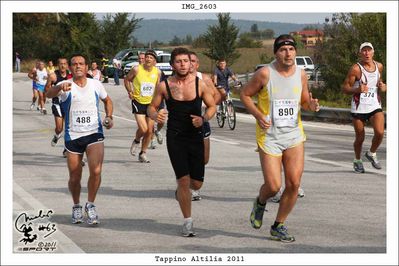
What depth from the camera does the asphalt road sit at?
8461mm

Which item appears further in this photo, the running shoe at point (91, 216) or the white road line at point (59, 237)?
the running shoe at point (91, 216)

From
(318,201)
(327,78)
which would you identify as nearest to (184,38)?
(327,78)

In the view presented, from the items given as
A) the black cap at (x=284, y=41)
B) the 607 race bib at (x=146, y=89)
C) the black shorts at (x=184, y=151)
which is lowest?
the black shorts at (x=184, y=151)

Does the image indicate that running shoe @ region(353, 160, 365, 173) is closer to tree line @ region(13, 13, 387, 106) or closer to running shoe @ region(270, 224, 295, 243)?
running shoe @ region(270, 224, 295, 243)

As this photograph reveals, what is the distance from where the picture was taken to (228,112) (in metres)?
23.0

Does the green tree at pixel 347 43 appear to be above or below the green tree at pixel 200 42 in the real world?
below

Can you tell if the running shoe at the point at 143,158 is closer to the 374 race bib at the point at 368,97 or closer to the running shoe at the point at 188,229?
the 374 race bib at the point at 368,97

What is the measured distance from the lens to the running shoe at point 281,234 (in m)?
8.52

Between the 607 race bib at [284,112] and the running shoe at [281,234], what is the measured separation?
98cm

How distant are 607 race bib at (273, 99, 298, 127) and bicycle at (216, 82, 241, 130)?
13685mm

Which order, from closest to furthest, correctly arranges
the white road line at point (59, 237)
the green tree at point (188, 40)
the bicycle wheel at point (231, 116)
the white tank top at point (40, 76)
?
the white road line at point (59, 237)
the bicycle wheel at point (231, 116)
the white tank top at point (40, 76)
the green tree at point (188, 40)

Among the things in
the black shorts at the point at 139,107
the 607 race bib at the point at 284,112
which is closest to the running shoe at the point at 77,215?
the 607 race bib at the point at 284,112

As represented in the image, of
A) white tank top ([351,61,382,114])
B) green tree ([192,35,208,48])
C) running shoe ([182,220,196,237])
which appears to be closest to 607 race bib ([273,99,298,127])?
running shoe ([182,220,196,237])

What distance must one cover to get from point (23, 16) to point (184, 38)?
1659 cm
